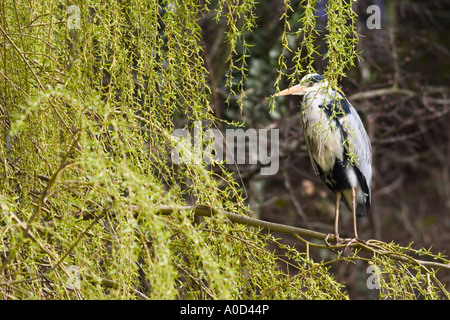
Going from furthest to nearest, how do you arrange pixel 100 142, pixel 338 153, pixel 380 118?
1. pixel 380 118
2. pixel 338 153
3. pixel 100 142

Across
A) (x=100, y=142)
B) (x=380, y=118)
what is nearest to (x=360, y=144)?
(x=100, y=142)

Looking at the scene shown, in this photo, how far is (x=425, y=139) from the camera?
5262mm

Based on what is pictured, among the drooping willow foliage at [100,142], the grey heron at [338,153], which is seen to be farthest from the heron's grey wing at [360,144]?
the drooping willow foliage at [100,142]

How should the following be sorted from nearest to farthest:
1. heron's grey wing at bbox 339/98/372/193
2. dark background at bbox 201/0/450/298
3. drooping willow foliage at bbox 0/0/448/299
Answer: drooping willow foliage at bbox 0/0/448/299, heron's grey wing at bbox 339/98/372/193, dark background at bbox 201/0/450/298

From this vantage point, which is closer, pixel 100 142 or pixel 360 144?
pixel 100 142

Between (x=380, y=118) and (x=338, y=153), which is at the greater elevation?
(x=380, y=118)

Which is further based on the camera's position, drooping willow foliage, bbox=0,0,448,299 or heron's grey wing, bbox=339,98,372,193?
heron's grey wing, bbox=339,98,372,193

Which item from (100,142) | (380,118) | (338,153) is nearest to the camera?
(100,142)

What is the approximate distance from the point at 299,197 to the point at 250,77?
136 centimetres

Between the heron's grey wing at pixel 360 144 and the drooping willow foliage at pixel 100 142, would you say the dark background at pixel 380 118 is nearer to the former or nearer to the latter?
the heron's grey wing at pixel 360 144

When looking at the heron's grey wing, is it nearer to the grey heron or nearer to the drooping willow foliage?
the grey heron

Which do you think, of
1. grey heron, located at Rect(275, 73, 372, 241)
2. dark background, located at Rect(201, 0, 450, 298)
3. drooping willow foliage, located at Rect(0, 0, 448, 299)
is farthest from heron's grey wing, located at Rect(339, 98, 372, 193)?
drooping willow foliage, located at Rect(0, 0, 448, 299)

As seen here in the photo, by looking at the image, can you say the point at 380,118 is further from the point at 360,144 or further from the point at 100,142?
the point at 100,142

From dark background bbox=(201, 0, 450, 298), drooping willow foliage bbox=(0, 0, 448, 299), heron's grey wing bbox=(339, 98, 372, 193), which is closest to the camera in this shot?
drooping willow foliage bbox=(0, 0, 448, 299)
